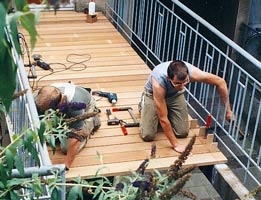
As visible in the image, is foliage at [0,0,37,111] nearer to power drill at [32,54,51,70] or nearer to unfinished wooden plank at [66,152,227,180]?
unfinished wooden plank at [66,152,227,180]

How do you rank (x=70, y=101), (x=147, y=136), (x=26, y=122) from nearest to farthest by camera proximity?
(x=26, y=122) → (x=70, y=101) → (x=147, y=136)

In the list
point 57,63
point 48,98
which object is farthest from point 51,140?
point 57,63

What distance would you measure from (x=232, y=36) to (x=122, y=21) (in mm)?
2797

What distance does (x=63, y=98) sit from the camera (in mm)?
4188

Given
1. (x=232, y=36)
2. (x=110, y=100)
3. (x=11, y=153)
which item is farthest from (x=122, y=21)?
(x=11, y=153)

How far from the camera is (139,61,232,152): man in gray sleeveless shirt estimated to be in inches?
173

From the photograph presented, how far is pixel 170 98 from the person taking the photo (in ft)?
15.9

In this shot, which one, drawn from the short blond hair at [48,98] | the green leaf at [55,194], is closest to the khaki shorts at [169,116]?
the short blond hair at [48,98]

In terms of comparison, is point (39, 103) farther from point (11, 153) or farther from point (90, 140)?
point (11, 153)

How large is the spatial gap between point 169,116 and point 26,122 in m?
1.61

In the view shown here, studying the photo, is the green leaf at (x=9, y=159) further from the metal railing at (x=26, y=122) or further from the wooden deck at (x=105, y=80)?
the wooden deck at (x=105, y=80)

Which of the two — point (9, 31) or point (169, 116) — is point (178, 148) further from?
point (9, 31)

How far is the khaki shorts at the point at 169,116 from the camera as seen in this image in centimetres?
479

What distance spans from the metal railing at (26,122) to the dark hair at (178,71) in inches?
50.6
